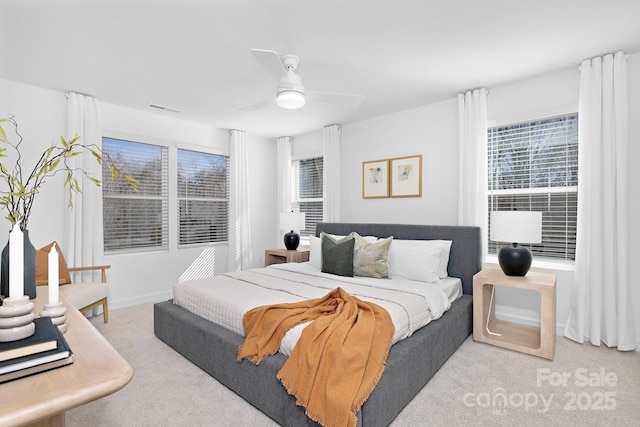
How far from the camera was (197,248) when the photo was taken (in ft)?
16.9

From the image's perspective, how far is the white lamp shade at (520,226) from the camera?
9.70ft

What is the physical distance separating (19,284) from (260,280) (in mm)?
2183

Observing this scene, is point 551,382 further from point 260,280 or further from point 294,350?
point 260,280

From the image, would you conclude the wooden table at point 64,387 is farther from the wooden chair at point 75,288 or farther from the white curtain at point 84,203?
the white curtain at point 84,203

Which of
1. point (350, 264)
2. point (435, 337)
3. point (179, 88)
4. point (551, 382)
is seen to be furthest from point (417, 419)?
point (179, 88)

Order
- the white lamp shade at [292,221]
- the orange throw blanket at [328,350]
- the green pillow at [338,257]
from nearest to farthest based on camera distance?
1. the orange throw blanket at [328,350]
2. the green pillow at [338,257]
3. the white lamp shade at [292,221]

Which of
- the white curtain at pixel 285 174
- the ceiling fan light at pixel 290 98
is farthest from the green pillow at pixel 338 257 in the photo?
the white curtain at pixel 285 174

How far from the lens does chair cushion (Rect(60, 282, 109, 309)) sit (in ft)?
10.3

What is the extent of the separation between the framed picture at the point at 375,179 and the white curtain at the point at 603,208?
2154 mm

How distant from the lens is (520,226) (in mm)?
2980

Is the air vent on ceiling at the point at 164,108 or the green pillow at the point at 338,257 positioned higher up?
the air vent on ceiling at the point at 164,108

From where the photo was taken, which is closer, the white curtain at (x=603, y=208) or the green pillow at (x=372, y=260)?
the white curtain at (x=603, y=208)

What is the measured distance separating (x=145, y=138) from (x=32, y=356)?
13.8 feet

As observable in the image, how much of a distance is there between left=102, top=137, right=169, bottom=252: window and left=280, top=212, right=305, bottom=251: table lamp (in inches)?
67.7
